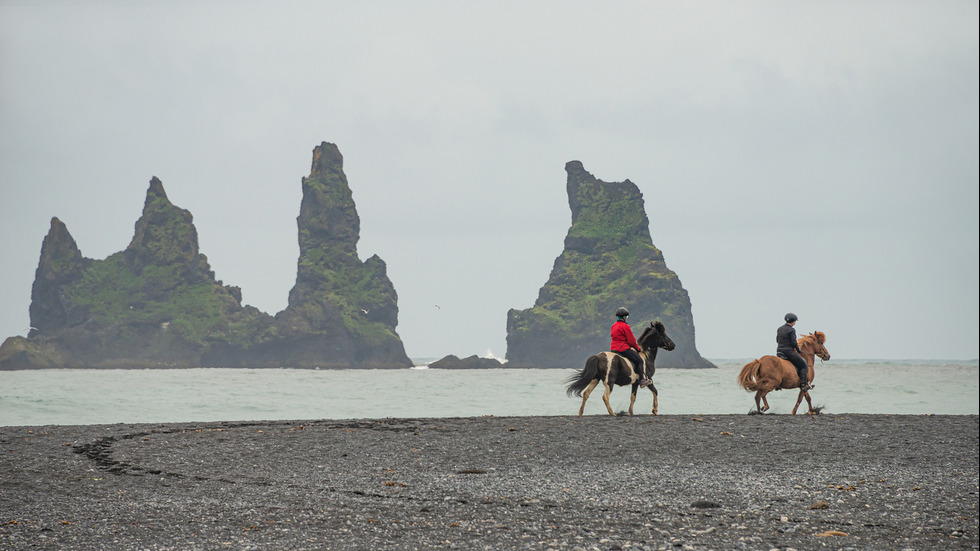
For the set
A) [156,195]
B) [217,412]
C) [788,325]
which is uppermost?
[156,195]

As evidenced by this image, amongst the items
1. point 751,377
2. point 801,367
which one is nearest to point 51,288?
point 751,377

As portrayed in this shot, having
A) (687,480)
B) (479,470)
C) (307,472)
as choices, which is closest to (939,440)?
(687,480)

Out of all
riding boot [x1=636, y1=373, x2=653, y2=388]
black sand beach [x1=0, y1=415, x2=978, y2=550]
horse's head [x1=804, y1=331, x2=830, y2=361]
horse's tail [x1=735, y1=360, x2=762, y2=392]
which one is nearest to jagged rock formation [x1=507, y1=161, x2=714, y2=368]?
horse's head [x1=804, y1=331, x2=830, y2=361]

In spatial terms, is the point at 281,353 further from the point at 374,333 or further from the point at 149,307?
the point at 149,307

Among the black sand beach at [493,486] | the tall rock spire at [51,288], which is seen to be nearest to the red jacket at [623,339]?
the black sand beach at [493,486]

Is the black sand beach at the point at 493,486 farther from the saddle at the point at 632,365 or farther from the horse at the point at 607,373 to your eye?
the saddle at the point at 632,365

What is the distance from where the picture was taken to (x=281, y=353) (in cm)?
16925

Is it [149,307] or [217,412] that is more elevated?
[149,307]

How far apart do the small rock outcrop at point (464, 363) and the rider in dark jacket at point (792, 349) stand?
446 ft

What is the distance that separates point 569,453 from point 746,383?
9.05 metres

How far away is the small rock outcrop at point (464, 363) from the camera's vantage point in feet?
512

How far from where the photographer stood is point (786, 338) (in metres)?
21.2

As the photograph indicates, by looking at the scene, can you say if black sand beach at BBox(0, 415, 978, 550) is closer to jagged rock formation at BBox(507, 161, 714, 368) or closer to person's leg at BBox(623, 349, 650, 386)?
person's leg at BBox(623, 349, 650, 386)

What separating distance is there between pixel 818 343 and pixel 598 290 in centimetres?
15835
